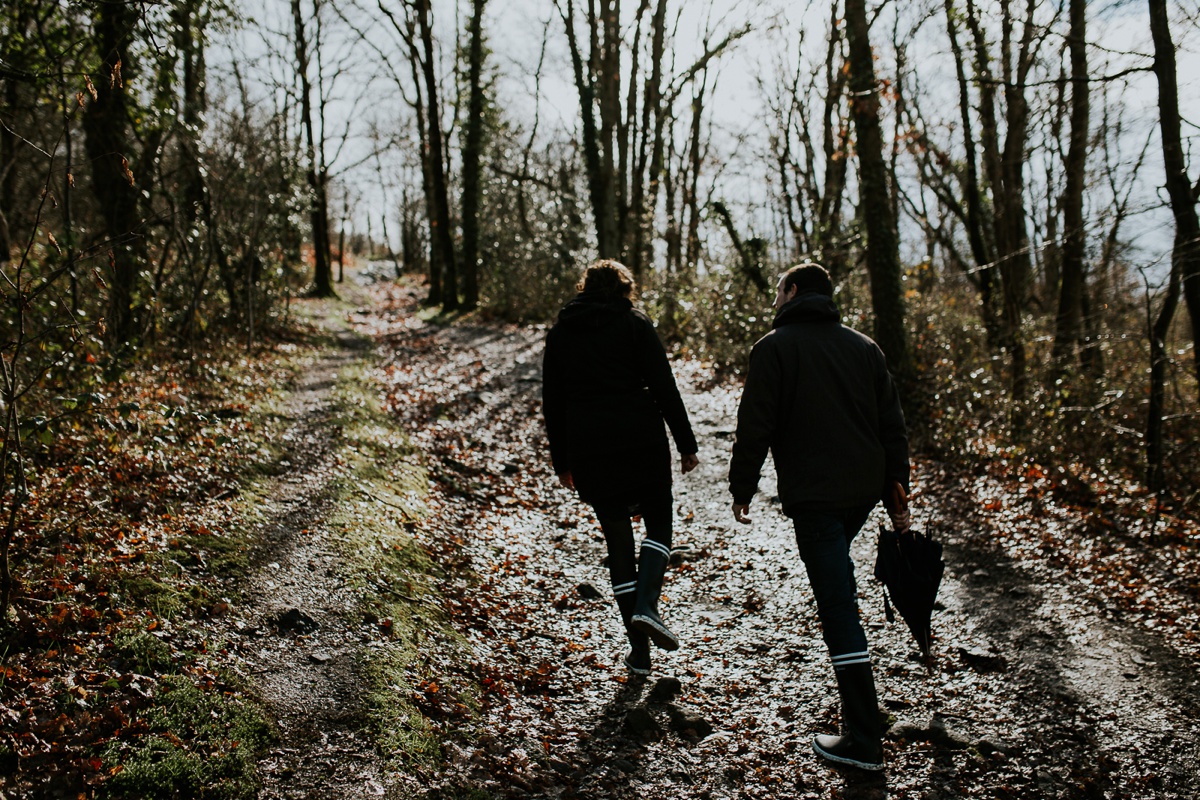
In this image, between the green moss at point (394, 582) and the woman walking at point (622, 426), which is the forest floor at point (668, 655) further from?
the woman walking at point (622, 426)

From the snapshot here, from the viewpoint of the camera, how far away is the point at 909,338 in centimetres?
1117

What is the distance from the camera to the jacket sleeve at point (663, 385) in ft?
14.9

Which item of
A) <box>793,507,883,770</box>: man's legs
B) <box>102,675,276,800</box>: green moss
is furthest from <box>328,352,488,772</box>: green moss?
<box>793,507,883,770</box>: man's legs

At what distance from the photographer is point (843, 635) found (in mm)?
3746

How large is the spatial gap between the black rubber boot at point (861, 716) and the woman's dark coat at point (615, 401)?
1.41m

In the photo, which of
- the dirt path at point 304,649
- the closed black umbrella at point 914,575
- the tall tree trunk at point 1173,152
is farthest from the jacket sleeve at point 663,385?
the tall tree trunk at point 1173,152

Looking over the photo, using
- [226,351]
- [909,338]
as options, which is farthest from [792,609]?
[226,351]

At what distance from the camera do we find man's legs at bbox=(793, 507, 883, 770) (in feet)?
12.2

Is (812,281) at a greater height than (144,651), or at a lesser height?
greater

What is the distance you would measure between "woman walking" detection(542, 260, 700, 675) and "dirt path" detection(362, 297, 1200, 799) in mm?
583

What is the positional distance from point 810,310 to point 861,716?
1.94 meters

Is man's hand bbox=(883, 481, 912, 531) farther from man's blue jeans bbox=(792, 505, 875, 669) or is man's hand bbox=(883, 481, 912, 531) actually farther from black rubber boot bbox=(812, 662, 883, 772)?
black rubber boot bbox=(812, 662, 883, 772)

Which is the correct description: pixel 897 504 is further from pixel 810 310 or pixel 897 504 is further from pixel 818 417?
pixel 810 310

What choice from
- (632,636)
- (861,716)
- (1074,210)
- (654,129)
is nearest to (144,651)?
(632,636)
